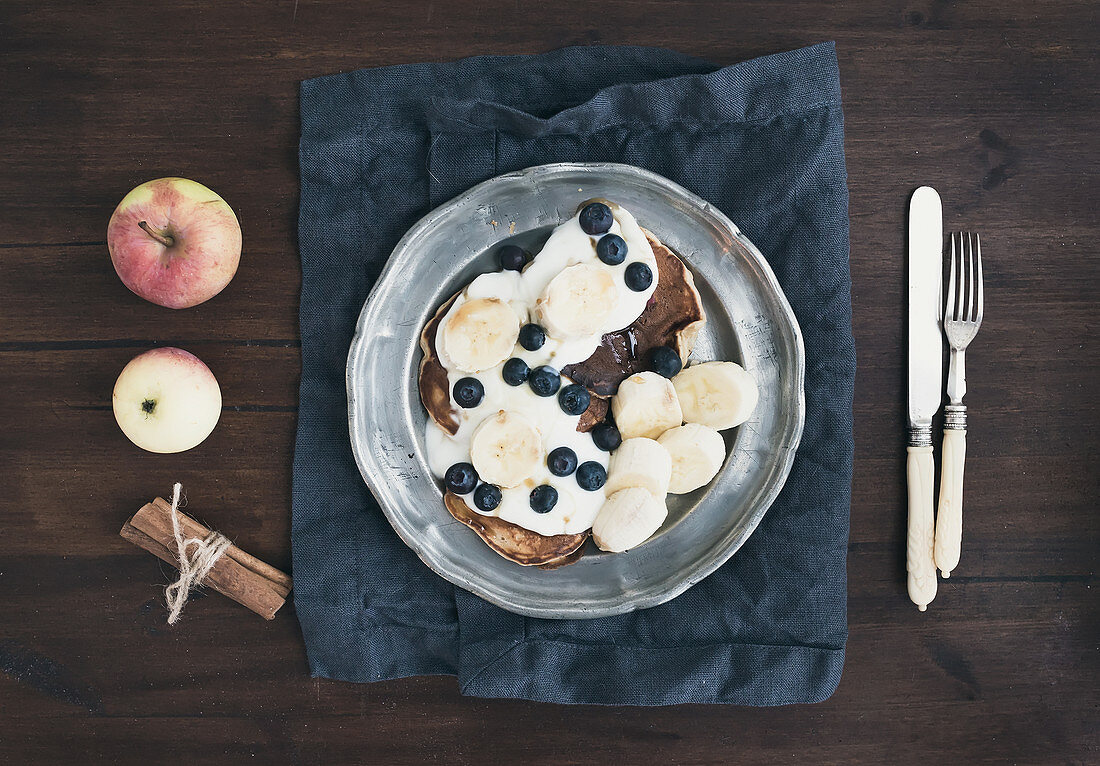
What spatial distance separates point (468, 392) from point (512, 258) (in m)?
0.30

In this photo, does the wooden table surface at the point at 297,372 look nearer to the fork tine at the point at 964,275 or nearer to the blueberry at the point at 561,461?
the fork tine at the point at 964,275

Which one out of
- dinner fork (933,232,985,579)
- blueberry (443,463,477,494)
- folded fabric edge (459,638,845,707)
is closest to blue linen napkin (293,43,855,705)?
folded fabric edge (459,638,845,707)

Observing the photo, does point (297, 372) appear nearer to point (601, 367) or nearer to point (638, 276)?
point (601, 367)

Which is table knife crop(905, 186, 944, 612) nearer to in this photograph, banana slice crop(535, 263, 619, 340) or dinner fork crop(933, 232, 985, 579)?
dinner fork crop(933, 232, 985, 579)

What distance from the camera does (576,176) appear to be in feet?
5.09

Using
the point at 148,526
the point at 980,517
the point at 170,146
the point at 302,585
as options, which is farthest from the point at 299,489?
the point at 980,517

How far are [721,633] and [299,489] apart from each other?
957mm

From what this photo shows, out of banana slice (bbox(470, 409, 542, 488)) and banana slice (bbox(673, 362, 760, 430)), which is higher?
banana slice (bbox(673, 362, 760, 430))

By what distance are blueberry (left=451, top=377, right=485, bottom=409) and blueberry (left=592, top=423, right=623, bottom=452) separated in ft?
0.81

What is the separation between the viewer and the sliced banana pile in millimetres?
1498

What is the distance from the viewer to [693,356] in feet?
5.31

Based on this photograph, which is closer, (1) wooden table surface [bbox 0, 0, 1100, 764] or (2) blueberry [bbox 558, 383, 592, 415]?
(2) blueberry [bbox 558, 383, 592, 415]

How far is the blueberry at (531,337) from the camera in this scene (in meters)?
1.49

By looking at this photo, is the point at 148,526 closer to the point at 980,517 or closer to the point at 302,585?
the point at 302,585
